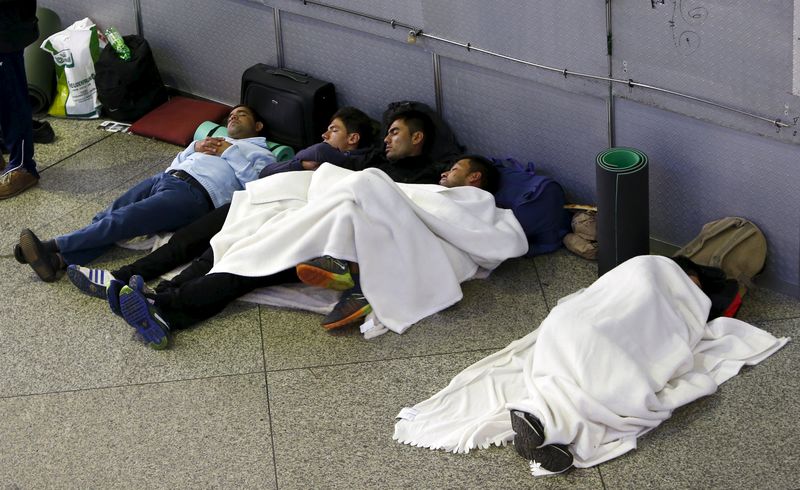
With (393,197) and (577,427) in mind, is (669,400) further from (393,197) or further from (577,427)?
(393,197)

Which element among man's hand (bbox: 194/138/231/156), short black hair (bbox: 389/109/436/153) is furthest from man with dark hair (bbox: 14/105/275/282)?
short black hair (bbox: 389/109/436/153)

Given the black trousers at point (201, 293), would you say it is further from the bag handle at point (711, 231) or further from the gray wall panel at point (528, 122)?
the bag handle at point (711, 231)

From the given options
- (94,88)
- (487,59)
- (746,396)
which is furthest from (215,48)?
(746,396)

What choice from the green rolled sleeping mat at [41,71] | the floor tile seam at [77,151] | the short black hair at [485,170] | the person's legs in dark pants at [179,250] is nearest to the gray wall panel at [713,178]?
the short black hair at [485,170]

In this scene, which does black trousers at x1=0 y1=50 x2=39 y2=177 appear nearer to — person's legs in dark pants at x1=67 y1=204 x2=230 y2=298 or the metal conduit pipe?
person's legs in dark pants at x1=67 y1=204 x2=230 y2=298

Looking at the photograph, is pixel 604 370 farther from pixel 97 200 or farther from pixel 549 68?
pixel 97 200

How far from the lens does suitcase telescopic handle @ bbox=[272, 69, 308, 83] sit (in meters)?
5.84

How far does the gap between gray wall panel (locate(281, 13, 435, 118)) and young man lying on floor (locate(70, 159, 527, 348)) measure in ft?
2.62

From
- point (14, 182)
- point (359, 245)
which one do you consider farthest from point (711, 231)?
point (14, 182)

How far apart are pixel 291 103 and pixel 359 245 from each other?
1464mm

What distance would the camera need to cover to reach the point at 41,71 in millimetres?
6617

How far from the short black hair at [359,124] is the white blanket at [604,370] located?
158 cm

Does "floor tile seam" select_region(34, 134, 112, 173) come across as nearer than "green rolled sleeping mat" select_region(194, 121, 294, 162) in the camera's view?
No

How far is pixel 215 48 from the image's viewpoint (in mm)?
6324
